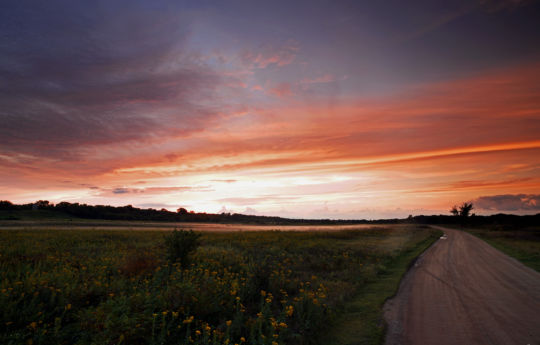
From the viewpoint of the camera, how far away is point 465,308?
372 inches

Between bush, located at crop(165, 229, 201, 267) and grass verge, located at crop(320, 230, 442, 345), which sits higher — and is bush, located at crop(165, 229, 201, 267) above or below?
above

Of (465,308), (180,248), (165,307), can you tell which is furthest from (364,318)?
(180,248)

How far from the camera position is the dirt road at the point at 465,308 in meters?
7.21

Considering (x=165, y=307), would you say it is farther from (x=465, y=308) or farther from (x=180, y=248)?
(x=465, y=308)

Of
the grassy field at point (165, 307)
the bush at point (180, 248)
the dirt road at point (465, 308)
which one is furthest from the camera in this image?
the bush at point (180, 248)

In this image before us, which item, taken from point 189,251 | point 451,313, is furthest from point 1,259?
point 451,313

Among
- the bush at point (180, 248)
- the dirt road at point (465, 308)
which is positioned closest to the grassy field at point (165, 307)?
the bush at point (180, 248)

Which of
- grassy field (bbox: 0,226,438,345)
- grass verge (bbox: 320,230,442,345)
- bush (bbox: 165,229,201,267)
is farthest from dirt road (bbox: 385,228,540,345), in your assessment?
bush (bbox: 165,229,201,267)

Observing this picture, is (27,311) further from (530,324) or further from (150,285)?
(530,324)

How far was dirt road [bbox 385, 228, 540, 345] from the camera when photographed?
7.21 metres

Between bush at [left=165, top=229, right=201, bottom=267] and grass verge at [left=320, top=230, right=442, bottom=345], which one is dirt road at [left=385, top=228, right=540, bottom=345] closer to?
grass verge at [left=320, top=230, right=442, bottom=345]

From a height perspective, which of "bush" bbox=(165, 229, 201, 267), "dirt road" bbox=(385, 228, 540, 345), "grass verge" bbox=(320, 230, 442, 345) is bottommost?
"grass verge" bbox=(320, 230, 442, 345)

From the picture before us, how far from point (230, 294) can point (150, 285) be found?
3.20 metres

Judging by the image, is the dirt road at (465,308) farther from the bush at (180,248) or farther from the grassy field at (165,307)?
the bush at (180,248)
